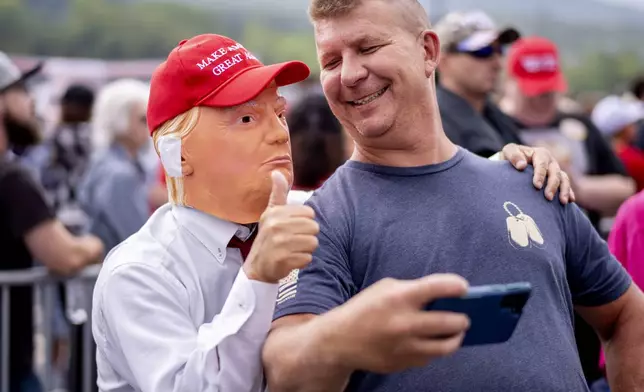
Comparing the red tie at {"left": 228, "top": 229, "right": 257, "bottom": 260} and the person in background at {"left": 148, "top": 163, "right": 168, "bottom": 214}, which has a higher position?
the red tie at {"left": 228, "top": 229, "right": 257, "bottom": 260}

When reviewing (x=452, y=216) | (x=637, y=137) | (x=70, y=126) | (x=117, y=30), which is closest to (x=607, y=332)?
(x=452, y=216)

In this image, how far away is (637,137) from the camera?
7.23m

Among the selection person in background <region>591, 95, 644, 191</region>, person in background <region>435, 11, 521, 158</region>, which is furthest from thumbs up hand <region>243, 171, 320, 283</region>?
person in background <region>591, 95, 644, 191</region>

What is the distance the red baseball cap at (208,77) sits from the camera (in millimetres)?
2398

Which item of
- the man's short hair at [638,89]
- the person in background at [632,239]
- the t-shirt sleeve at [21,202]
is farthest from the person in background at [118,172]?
the man's short hair at [638,89]

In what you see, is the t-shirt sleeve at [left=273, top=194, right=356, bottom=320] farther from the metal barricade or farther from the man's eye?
the metal barricade

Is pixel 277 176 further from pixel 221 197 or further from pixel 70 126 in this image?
pixel 70 126

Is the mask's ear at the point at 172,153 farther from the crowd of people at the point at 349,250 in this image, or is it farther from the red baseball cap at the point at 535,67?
the red baseball cap at the point at 535,67

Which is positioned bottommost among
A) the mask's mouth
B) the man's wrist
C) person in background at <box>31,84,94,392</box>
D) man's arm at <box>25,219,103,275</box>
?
person in background at <box>31,84,94,392</box>

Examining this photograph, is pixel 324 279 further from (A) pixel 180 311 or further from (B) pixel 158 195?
(B) pixel 158 195

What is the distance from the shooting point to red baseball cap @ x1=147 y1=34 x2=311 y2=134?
2398mm

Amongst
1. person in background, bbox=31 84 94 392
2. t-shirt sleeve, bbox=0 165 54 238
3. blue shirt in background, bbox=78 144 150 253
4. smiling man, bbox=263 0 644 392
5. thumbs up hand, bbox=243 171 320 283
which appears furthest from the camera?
person in background, bbox=31 84 94 392

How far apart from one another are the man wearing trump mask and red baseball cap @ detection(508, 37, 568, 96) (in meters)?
3.53

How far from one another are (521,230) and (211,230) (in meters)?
0.79
